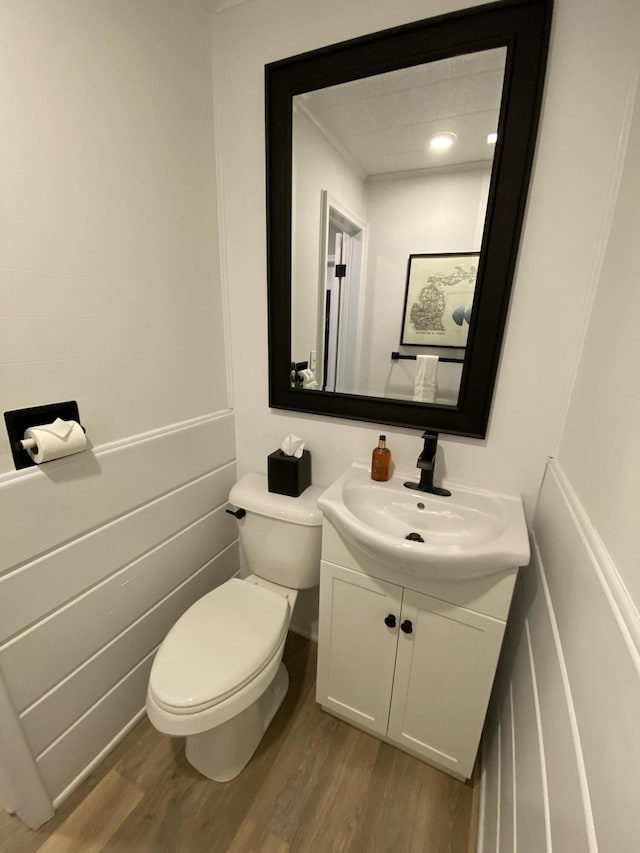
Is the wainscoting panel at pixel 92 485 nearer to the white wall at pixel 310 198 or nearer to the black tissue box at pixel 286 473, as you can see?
the black tissue box at pixel 286 473

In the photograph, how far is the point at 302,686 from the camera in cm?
144

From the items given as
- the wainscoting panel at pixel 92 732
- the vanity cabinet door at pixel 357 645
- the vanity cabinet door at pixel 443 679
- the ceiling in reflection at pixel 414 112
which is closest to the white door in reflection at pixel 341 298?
the ceiling in reflection at pixel 414 112

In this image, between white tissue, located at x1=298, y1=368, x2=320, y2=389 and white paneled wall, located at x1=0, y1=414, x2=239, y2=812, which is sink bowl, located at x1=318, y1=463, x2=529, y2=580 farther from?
white paneled wall, located at x1=0, y1=414, x2=239, y2=812

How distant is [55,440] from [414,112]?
4.28ft

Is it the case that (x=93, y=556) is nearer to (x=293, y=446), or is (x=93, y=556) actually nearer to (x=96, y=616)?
(x=96, y=616)

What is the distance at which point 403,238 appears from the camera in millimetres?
1099

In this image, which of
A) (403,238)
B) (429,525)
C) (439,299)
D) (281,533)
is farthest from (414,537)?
(403,238)

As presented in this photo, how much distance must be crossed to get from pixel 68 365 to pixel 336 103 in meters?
1.10

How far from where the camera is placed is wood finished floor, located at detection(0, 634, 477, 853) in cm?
100

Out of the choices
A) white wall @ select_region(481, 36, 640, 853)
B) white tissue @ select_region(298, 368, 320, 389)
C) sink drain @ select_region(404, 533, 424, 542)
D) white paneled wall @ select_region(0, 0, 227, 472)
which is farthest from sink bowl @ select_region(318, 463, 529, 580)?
white paneled wall @ select_region(0, 0, 227, 472)

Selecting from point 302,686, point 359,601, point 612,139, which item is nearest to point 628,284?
point 612,139

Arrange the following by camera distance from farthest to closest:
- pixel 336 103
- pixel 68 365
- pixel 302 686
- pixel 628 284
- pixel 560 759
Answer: pixel 302 686, pixel 336 103, pixel 68 365, pixel 628 284, pixel 560 759

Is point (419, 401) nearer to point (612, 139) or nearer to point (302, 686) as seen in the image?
point (612, 139)

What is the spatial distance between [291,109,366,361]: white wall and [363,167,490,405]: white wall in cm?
9
